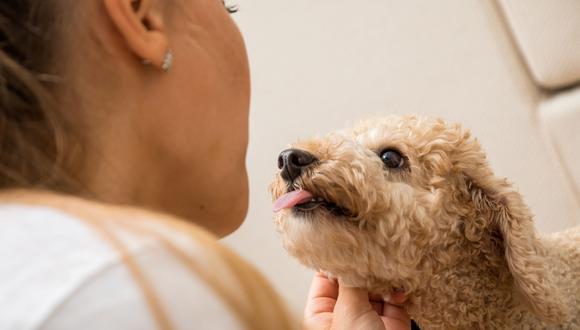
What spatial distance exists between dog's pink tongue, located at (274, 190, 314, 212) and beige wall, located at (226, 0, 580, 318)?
721 mm

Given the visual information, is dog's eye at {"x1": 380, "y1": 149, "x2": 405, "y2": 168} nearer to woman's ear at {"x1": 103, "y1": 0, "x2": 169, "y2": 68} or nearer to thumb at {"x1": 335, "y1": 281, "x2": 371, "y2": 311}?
thumb at {"x1": 335, "y1": 281, "x2": 371, "y2": 311}

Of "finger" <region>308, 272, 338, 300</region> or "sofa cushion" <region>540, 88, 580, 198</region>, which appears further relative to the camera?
"sofa cushion" <region>540, 88, 580, 198</region>

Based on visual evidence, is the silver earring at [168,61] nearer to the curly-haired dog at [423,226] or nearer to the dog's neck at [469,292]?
the curly-haired dog at [423,226]

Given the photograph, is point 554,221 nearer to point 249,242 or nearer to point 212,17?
point 249,242

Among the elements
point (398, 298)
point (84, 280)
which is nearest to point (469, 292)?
point (398, 298)

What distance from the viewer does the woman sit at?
29 centimetres

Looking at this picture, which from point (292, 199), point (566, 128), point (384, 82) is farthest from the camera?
point (384, 82)

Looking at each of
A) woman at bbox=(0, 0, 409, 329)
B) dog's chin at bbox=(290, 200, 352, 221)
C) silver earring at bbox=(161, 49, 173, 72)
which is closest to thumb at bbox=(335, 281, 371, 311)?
dog's chin at bbox=(290, 200, 352, 221)

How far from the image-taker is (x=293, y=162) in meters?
0.77

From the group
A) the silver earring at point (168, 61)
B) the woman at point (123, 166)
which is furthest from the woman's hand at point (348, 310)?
the silver earring at point (168, 61)

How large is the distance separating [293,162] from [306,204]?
0.06 m

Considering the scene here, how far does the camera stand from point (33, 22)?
41cm

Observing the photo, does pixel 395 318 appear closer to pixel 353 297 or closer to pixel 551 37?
pixel 353 297

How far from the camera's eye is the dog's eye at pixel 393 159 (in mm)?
842
